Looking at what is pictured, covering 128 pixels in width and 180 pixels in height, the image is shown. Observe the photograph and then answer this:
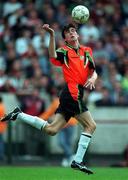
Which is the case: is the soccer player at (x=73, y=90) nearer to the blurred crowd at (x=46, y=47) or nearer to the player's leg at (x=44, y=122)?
the player's leg at (x=44, y=122)

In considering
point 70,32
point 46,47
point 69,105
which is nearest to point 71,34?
point 70,32

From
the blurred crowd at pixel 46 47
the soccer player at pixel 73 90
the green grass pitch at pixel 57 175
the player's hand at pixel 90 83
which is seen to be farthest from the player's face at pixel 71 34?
the blurred crowd at pixel 46 47

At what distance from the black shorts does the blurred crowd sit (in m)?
6.00

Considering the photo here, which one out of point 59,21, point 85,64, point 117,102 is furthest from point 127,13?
point 85,64

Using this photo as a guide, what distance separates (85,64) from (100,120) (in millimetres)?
6580

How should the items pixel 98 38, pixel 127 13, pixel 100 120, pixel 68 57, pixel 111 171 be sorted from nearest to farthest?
pixel 68 57 < pixel 111 171 < pixel 100 120 < pixel 98 38 < pixel 127 13

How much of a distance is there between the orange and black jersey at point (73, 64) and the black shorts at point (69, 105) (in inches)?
3.1

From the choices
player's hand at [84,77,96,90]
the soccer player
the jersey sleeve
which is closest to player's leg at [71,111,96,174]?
the soccer player

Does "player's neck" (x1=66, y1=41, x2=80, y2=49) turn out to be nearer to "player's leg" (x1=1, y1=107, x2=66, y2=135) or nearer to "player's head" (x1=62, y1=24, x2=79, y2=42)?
"player's head" (x1=62, y1=24, x2=79, y2=42)

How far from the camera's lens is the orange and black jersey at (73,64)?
1356 centimetres

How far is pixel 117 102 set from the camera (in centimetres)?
2039

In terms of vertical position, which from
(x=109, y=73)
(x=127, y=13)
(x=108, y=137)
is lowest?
(x=108, y=137)

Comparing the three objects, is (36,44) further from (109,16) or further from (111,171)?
(111,171)

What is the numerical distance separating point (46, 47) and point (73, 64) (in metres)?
7.75
